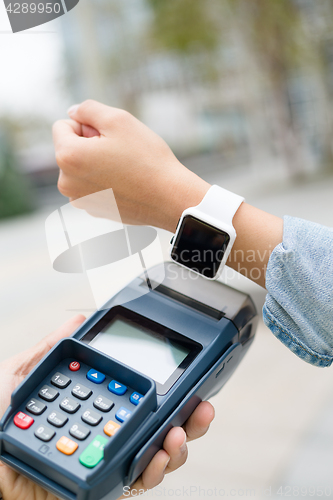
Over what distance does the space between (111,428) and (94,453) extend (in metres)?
0.02

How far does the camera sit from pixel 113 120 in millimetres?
429

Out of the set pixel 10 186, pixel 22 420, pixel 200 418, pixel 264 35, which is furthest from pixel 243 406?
pixel 264 35

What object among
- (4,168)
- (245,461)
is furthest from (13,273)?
(4,168)

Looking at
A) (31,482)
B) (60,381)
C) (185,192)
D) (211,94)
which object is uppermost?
(185,192)

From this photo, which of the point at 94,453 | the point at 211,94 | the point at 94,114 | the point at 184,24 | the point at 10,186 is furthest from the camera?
the point at 211,94

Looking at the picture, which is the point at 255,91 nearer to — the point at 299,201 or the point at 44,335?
the point at 299,201

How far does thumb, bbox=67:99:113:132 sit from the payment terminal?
168 mm

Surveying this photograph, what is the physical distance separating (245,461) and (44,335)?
603 mm

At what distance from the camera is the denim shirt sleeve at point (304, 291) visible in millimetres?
370

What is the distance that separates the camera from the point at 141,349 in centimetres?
41

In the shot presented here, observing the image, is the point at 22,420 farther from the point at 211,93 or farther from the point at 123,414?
the point at 211,93

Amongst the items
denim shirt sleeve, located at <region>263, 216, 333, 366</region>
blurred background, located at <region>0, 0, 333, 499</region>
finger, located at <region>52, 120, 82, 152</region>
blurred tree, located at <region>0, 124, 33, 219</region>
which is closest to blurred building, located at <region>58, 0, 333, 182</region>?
blurred background, located at <region>0, 0, 333, 499</region>

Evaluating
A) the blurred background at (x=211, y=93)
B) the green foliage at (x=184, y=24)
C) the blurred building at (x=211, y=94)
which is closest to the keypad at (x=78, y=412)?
the blurred background at (x=211, y=93)

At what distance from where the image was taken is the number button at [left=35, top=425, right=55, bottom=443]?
1.12 ft
